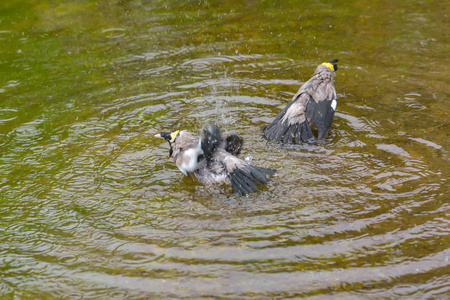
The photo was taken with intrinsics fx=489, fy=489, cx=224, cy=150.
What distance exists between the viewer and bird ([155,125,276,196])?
6.18 m

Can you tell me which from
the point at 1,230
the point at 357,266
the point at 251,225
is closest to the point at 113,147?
the point at 1,230

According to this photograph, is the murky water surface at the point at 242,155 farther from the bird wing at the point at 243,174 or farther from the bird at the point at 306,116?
the bird at the point at 306,116

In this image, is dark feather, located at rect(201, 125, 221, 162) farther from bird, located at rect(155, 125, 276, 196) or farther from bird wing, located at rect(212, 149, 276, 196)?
bird wing, located at rect(212, 149, 276, 196)

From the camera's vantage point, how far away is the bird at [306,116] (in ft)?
24.2

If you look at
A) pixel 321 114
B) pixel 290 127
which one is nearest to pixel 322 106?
pixel 321 114

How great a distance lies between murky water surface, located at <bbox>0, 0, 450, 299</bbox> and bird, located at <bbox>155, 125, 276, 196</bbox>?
0.17 m

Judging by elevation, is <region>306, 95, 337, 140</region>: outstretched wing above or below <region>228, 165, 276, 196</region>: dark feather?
above

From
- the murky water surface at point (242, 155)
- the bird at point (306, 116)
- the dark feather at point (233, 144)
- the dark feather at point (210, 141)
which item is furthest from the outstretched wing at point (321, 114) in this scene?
the dark feather at point (210, 141)

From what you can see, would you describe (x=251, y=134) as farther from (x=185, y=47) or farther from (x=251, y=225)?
(x=185, y=47)

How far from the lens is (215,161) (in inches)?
256

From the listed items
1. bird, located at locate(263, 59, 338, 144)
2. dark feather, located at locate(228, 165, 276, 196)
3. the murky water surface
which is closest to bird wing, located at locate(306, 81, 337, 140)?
bird, located at locate(263, 59, 338, 144)

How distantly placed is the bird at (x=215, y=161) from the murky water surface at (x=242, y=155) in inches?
6.7

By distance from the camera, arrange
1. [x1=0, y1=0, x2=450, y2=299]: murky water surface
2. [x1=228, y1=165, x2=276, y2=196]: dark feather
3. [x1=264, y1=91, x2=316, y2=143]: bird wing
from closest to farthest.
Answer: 1. [x1=0, y1=0, x2=450, y2=299]: murky water surface
2. [x1=228, y1=165, x2=276, y2=196]: dark feather
3. [x1=264, y1=91, x2=316, y2=143]: bird wing

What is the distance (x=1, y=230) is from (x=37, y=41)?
265 inches
